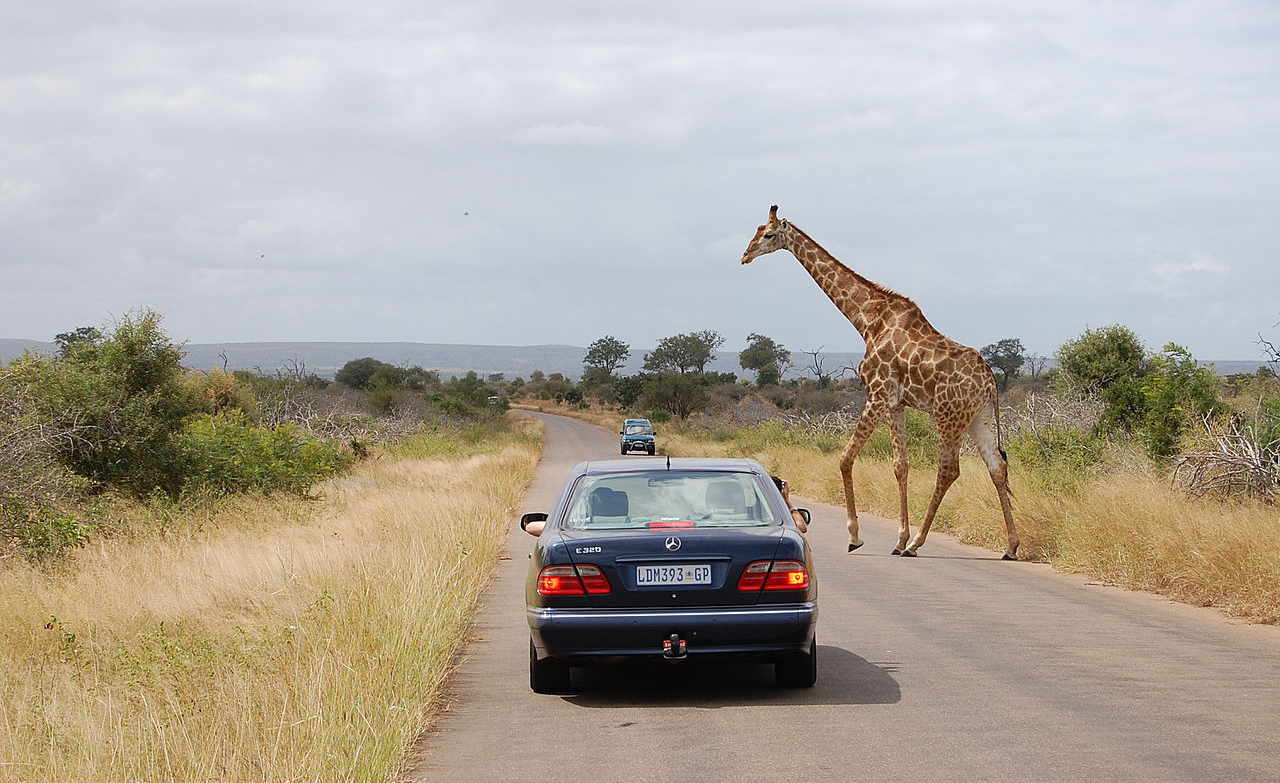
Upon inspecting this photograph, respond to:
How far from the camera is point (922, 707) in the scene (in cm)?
791

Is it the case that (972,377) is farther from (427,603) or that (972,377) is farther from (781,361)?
(781,361)

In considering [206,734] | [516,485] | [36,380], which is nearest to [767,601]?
[206,734]

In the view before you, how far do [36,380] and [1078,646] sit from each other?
16.0 m

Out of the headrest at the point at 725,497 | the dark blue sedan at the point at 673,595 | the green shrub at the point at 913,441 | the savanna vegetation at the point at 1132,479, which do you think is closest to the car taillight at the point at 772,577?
the dark blue sedan at the point at 673,595

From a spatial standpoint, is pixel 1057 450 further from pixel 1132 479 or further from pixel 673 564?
pixel 673 564

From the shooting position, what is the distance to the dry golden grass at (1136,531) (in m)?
12.2

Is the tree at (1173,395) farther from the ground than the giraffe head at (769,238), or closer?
closer

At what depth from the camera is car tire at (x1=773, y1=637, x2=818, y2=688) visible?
838 centimetres

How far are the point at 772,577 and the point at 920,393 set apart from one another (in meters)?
9.30

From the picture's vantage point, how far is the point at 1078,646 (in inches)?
397

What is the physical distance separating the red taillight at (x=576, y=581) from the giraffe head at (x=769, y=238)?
10744 mm

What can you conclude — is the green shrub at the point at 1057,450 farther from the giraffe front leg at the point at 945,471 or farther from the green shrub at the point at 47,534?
the green shrub at the point at 47,534

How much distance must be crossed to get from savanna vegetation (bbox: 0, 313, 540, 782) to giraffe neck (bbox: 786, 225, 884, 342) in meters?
5.33

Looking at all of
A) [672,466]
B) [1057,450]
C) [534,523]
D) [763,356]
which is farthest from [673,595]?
[763,356]
